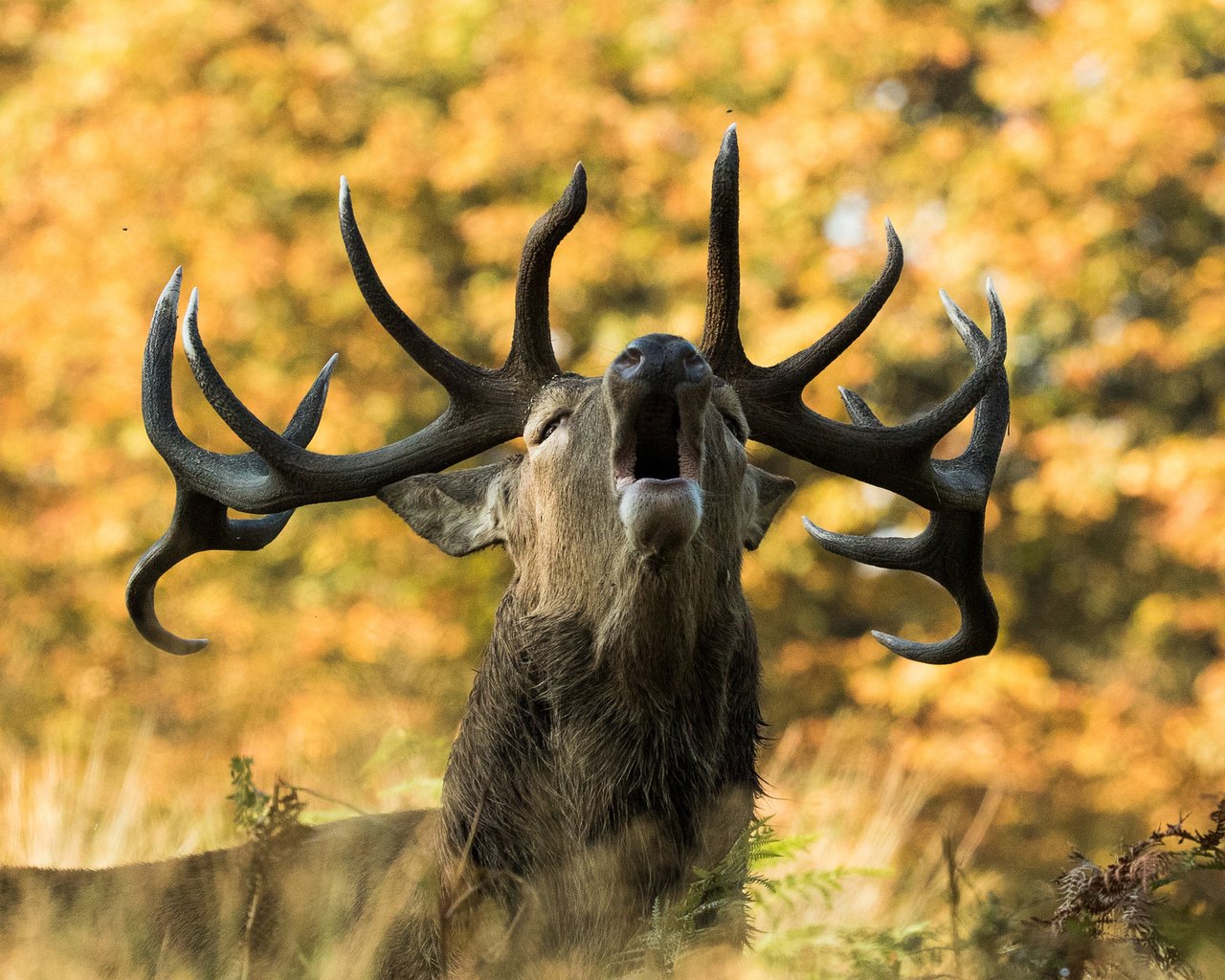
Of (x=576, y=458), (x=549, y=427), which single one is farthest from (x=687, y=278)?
(x=576, y=458)

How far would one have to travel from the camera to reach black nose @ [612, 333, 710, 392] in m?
3.38

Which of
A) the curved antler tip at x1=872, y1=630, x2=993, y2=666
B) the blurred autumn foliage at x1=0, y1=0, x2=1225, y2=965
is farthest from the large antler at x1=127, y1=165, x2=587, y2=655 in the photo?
the blurred autumn foliage at x1=0, y1=0, x2=1225, y2=965

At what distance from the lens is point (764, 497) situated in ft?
14.8

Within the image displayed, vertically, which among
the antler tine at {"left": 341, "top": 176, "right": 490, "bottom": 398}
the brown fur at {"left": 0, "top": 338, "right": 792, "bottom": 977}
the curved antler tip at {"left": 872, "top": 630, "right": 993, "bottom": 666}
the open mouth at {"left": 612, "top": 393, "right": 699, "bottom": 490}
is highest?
the antler tine at {"left": 341, "top": 176, "right": 490, "bottom": 398}

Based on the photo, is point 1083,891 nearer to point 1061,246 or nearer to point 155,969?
point 155,969

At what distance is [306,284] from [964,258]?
15.9ft

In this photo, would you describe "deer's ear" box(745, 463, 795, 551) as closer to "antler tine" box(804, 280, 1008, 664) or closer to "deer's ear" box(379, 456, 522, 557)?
"antler tine" box(804, 280, 1008, 664)

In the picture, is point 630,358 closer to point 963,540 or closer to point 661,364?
point 661,364

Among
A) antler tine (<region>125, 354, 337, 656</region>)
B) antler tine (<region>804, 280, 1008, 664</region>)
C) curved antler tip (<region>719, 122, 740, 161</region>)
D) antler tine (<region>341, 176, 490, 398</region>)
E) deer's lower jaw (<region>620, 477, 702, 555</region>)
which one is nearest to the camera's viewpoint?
deer's lower jaw (<region>620, 477, 702, 555</region>)

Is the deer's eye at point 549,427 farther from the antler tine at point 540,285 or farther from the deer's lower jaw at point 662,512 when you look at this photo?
the deer's lower jaw at point 662,512

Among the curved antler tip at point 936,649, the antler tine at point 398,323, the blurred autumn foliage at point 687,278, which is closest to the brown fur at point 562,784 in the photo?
the antler tine at point 398,323

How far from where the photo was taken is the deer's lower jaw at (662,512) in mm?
3363

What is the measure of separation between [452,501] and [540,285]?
690mm

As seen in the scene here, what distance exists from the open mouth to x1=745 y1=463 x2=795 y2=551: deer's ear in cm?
85
